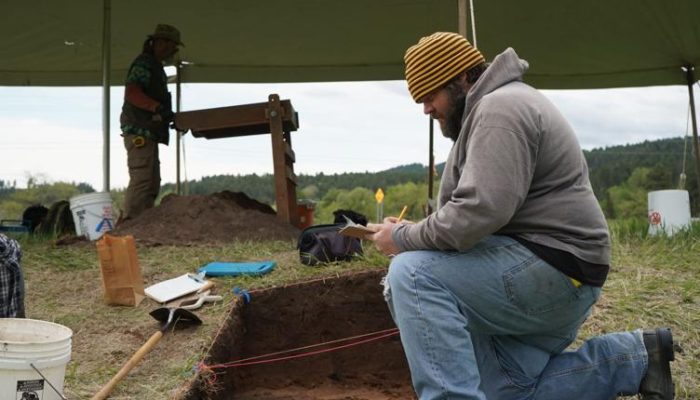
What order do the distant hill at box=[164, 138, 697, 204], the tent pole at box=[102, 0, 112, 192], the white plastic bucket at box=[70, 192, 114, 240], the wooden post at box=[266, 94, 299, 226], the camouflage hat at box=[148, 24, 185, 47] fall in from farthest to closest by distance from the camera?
1. the distant hill at box=[164, 138, 697, 204]
2. the tent pole at box=[102, 0, 112, 192]
3. the camouflage hat at box=[148, 24, 185, 47]
4. the wooden post at box=[266, 94, 299, 226]
5. the white plastic bucket at box=[70, 192, 114, 240]

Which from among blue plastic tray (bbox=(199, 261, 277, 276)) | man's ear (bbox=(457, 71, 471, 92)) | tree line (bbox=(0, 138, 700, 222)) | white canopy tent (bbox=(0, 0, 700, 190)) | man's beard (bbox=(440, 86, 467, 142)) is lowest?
blue plastic tray (bbox=(199, 261, 277, 276))

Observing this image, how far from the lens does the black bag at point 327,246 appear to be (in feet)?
13.8

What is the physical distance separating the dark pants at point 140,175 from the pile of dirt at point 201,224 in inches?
17.9

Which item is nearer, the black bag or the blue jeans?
the blue jeans

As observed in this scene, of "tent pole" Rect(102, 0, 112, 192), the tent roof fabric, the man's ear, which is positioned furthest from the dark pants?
the man's ear

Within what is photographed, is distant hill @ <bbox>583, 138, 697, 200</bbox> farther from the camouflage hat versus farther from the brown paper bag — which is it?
the brown paper bag

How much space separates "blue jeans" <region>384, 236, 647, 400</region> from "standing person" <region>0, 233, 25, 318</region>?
5.15 feet

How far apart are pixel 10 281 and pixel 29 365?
0.76m

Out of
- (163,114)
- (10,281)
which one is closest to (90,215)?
(163,114)

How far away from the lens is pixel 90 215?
5.86 m

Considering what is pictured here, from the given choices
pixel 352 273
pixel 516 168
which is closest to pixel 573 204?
pixel 516 168

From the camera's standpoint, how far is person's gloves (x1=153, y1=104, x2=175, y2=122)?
632 centimetres

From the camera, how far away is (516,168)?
1907 mm

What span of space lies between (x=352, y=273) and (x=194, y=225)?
2041 mm
